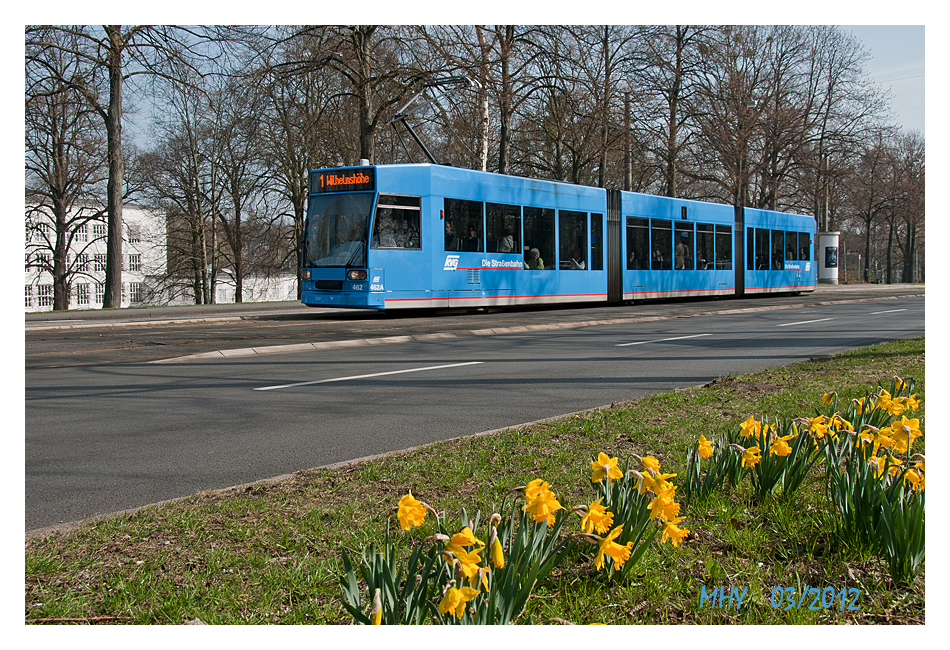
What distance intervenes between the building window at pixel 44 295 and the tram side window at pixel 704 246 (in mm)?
54494

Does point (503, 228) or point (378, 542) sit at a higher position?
point (503, 228)

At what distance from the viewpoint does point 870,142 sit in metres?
43.1

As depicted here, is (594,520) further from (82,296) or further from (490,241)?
(82,296)

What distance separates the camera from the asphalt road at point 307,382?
5.29 meters

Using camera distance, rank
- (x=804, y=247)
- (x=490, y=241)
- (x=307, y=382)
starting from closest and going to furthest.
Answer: (x=307, y=382) → (x=490, y=241) → (x=804, y=247)

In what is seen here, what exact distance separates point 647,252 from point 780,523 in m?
22.9

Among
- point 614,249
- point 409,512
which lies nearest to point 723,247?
point 614,249

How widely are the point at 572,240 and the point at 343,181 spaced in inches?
286

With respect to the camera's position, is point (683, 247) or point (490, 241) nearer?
point (490, 241)

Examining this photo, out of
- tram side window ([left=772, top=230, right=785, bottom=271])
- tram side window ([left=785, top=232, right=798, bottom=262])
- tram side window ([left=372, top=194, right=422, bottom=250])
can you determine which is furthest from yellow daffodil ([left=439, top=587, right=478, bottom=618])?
tram side window ([left=785, top=232, right=798, bottom=262])

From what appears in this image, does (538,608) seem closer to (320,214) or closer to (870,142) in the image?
(320,214)

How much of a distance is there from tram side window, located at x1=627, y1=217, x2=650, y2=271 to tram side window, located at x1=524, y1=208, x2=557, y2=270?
3.82 metres

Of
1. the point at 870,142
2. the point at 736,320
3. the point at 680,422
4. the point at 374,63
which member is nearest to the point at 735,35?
the point at 870,142

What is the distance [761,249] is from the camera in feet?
103
